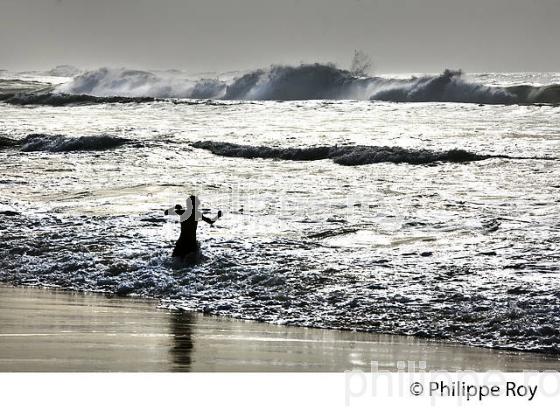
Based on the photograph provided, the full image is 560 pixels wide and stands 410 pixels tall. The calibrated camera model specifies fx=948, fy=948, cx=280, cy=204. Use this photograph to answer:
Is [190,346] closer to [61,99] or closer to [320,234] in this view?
[320,234]

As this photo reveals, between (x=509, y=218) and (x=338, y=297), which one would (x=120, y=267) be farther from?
(x=509, y=218)

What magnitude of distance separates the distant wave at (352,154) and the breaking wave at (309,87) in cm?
2019

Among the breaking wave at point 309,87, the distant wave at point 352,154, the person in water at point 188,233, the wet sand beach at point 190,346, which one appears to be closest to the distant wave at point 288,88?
the breaking wave at point 309,87

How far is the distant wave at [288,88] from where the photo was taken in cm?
4709

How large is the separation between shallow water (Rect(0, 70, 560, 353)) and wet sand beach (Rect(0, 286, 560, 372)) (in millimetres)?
692

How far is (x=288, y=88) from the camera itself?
57.8 metres

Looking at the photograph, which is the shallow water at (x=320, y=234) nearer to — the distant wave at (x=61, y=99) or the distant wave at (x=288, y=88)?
the distant wave at (x=61, y=99)

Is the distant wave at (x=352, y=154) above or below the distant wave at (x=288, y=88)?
below

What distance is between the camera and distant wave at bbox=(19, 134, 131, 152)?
94.4ft

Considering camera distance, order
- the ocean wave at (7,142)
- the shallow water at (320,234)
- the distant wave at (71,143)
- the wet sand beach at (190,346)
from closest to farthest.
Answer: the wet sand beach at (190,346) → the shallow water at (320,234) → the distant wave at (71,143) → the ocean wave at (7,142)

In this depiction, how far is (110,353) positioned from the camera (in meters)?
7.77

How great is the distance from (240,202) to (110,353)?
33.2 feet

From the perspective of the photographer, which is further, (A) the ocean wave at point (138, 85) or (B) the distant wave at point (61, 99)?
(A) the ocean wave at point (138, 85)

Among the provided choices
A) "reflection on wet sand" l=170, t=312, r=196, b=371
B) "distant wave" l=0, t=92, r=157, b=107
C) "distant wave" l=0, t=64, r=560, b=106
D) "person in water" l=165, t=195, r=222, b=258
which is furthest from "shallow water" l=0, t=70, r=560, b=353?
"distant wave" l=0, t=64, r=560, b=106
